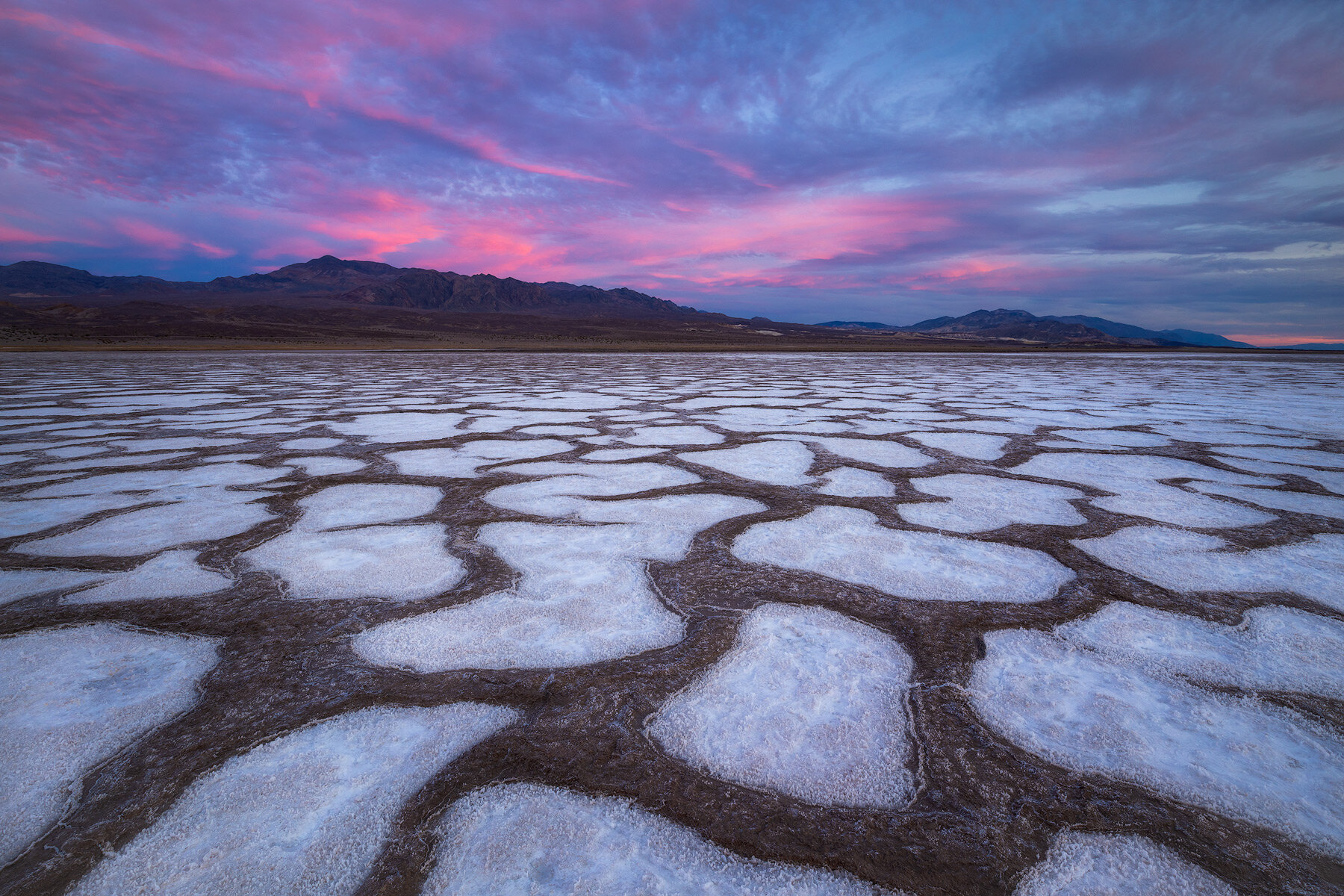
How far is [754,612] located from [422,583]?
1.99 feet

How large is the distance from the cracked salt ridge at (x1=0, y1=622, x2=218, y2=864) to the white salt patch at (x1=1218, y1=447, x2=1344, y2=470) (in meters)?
3.16

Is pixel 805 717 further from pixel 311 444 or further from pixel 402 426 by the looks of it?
pixel 402 426

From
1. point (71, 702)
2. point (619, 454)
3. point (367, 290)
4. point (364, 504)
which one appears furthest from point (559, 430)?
point (367, 290)

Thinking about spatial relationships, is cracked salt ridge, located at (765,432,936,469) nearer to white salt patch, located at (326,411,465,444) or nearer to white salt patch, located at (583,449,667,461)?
white salt patch, located at (583,449,667,461)

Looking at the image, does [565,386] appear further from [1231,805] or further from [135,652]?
[1231,805]

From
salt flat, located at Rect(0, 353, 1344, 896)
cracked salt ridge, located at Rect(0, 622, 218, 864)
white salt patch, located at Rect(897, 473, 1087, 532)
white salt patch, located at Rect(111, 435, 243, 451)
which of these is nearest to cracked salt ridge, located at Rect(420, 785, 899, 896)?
salt flat, located at Rect(0, 353, 1344, 896)

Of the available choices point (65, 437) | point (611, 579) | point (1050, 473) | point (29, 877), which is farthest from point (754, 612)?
point (65, 437)

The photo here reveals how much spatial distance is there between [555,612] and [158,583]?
748mm

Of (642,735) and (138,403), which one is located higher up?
(642,735)

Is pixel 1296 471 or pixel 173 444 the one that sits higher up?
pixel 1296 471

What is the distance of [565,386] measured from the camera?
Result: 5.42 metres

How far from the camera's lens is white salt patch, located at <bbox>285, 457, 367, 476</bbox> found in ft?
6.50

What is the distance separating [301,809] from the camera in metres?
0.59

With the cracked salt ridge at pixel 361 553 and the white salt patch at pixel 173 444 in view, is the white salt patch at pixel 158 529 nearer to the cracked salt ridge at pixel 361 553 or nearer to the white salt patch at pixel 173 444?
the cracked salt ridge at pixel 361 553
